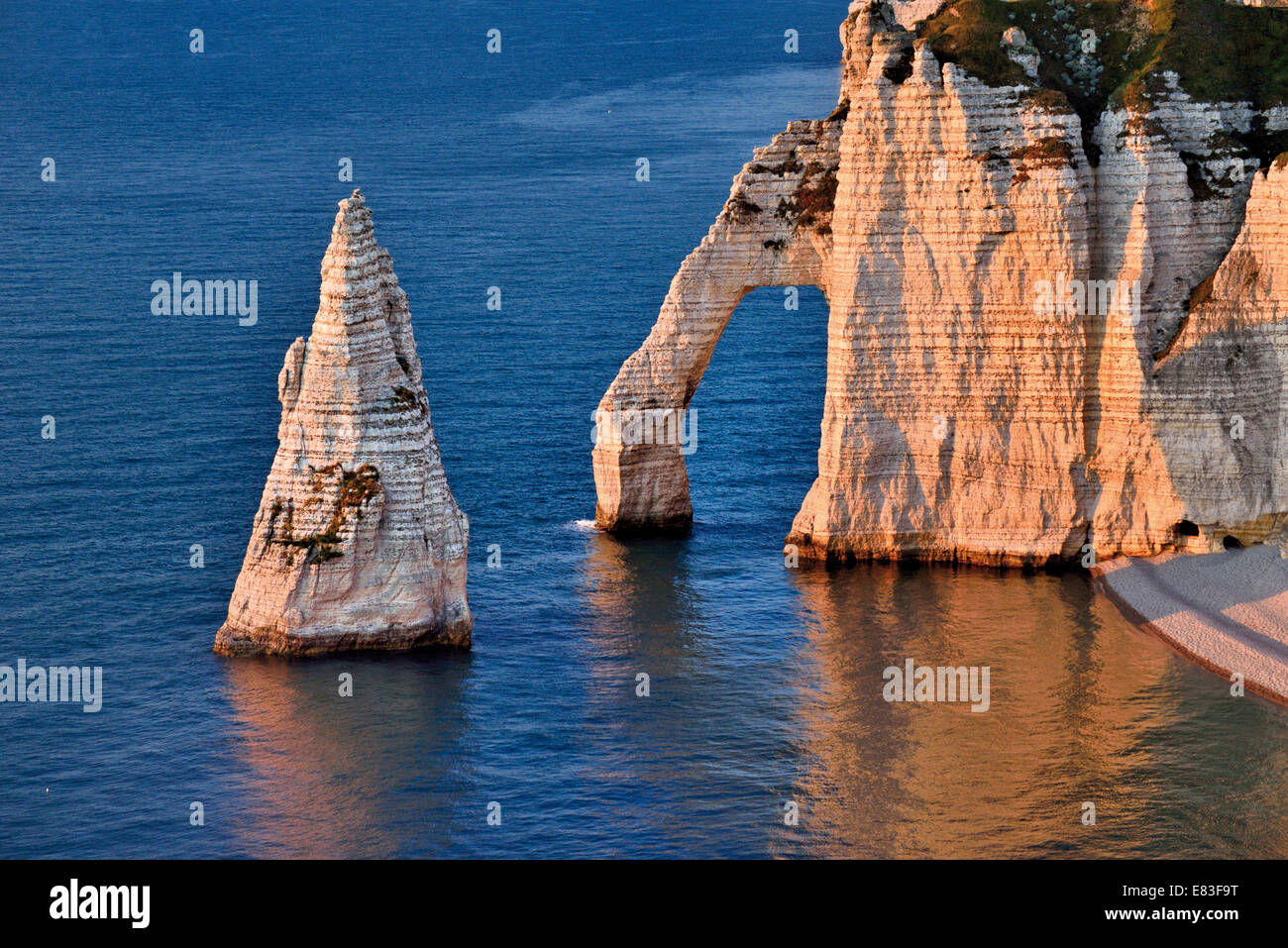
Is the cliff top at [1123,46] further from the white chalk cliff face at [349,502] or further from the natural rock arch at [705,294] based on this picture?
the white chalk cliff face at [349,502]

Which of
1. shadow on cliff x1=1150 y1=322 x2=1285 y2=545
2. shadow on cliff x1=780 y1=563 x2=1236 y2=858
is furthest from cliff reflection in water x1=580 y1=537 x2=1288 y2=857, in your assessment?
shadow on cliff x1=1150 y1=322 x2=1285 y2=545

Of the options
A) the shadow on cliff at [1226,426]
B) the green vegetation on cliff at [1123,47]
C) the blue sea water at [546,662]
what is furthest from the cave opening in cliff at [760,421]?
the green vegetation on cliff at [1123,47]

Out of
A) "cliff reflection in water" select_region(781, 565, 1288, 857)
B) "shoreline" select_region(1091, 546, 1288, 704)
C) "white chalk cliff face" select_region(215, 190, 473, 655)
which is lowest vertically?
"cliff reflection in water" select_region(781, 565, 1288, 857)

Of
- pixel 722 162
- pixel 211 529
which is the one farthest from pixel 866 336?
pixel 722 162

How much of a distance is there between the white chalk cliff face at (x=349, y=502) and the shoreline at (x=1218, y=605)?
1026 inches

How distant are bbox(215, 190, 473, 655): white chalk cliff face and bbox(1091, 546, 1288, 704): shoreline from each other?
2606 cm

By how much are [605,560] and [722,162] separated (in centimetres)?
9353

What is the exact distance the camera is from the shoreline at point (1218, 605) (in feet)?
224

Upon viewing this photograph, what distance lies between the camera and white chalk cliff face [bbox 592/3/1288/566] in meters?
75.9

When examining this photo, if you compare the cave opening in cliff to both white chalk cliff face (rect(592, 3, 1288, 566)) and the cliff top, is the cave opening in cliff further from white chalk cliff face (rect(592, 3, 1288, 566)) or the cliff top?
the cliff top

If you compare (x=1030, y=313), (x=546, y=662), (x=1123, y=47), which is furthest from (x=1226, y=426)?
(x=546, y=662)

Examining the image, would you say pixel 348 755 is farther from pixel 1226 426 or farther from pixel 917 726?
pixel 1226 426

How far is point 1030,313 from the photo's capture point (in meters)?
77.2

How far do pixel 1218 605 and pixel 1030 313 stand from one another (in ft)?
44.4
